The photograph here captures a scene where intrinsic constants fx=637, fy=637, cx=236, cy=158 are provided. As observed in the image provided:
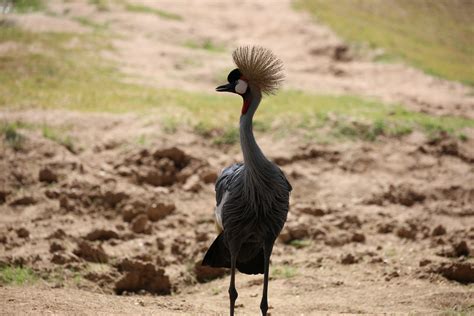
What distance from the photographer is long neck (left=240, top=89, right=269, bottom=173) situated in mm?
5574

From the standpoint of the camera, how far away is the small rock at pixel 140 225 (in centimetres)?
923

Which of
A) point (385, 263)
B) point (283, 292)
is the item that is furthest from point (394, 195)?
point (283, 292)

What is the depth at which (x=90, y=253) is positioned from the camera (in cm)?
846

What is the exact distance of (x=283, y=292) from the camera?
778cm

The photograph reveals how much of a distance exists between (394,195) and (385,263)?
2072 millimetres

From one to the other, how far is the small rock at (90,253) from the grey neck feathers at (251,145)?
11.6ft

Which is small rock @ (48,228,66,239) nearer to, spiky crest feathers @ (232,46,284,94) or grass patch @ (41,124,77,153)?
grass patch @ (41,124,77,153)

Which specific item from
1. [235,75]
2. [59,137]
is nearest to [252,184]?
[235,75]

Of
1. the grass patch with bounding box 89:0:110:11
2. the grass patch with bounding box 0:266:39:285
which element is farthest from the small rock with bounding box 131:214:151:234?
the grass patch with bounding box 89:0:110:11

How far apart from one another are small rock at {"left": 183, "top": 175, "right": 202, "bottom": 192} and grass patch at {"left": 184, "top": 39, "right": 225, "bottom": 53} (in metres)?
11.0

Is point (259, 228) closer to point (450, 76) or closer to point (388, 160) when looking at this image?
point (388, 160)

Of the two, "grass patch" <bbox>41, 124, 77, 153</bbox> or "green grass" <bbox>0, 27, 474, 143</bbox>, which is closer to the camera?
"grass patch" <bbox>41, 124, 77, 153</bbox>

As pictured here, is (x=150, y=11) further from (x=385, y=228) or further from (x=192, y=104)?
(x=385, y=228)

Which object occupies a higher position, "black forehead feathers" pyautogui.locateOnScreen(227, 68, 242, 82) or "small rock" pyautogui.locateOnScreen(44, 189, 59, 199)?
"black forehead feathers" pyautogui.locateOnScreen(227, 68, 242, 82)
